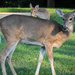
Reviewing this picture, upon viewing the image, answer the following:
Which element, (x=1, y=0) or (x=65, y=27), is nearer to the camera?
(x=65, y=27)

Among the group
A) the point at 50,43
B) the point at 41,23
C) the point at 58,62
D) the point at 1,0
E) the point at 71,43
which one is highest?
the point at 41,23

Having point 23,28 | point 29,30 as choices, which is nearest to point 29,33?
point 29,30

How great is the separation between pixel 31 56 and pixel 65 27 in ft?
7.78

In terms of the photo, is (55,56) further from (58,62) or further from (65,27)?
(65,27)

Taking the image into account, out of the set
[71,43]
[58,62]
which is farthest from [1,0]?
[58,62]

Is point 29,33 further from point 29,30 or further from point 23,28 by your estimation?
point 23,28

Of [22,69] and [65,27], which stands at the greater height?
[65,27]

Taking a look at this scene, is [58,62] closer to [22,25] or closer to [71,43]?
[22,25]

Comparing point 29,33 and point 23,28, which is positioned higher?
point 23,28

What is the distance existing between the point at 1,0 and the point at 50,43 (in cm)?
3517

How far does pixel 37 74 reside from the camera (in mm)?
6074

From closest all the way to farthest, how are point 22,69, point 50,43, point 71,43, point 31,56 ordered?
point 50,43 → point 22,69 → point 31,56 → point 71,43

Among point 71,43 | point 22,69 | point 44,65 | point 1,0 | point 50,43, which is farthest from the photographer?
point 1,0

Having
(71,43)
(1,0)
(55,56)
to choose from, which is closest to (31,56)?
(55,56)
